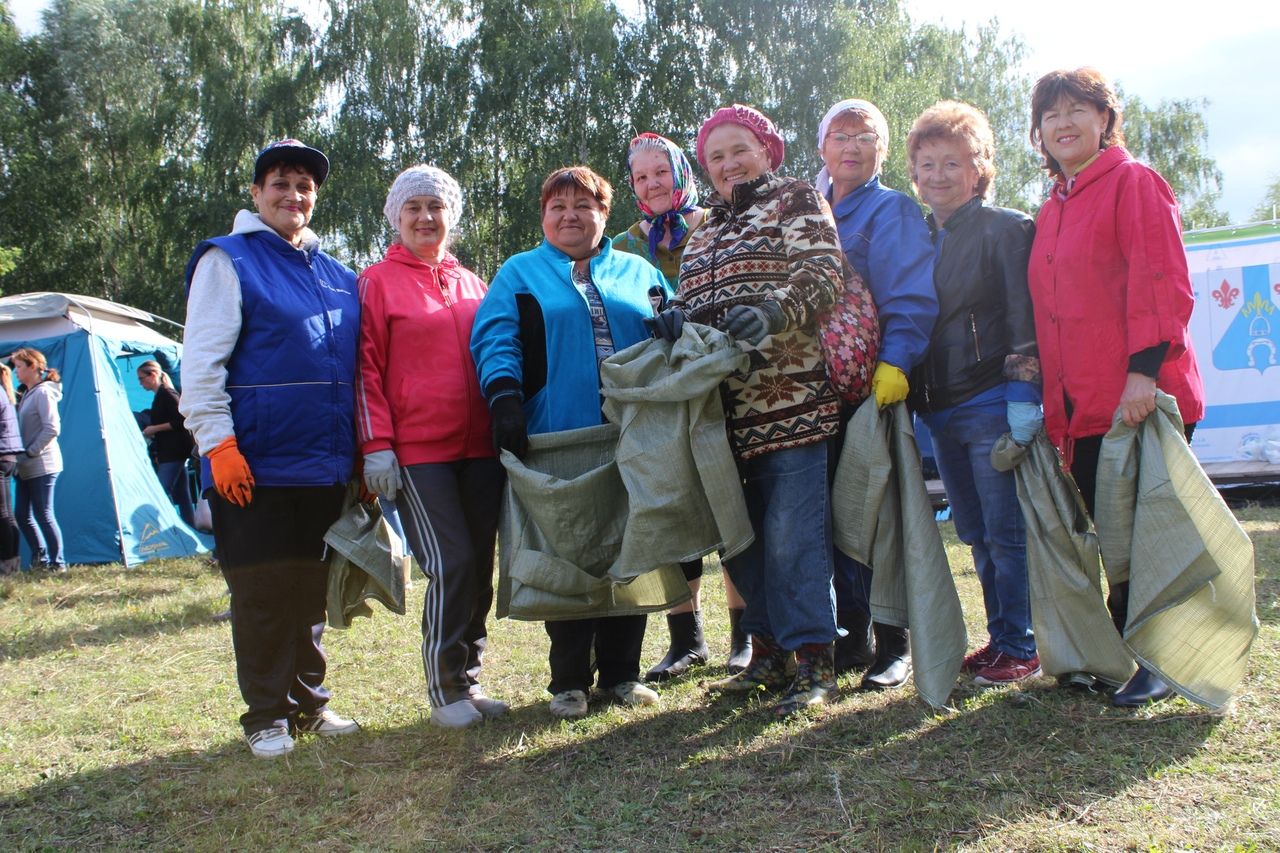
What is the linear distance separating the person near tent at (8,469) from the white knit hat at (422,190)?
5.83 metres

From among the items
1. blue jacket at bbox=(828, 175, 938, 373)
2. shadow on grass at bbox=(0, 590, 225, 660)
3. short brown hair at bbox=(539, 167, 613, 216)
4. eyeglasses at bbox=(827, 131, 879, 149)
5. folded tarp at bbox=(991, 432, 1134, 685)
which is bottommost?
shadow on grass at bbox=(0, 590, 225, 660)

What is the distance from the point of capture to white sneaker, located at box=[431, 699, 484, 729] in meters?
3.12

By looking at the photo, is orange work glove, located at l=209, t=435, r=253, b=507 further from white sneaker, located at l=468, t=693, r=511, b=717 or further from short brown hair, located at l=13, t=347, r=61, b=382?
short brown hair, located at l=13, t=347, r=61, b=382

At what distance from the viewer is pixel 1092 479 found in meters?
2.93

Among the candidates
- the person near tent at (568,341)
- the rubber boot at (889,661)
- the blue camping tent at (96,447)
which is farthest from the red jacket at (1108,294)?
the blue camping tent at (96,447)

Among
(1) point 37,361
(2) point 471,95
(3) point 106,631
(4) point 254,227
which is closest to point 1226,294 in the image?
(4) point 254,227

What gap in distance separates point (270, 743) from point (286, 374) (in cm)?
113

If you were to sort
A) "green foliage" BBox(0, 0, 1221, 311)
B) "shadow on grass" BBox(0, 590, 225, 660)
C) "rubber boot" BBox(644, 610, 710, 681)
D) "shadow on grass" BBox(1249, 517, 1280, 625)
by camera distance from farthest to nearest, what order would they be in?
1. "green foliage" BBox(0, 0, 1221, 311)
2. "shadow on grass" BBox(0, 590, 225, 660)
3. "shadow on grass" BBox(1249, 517, 1280, 625)
4. "rubber boot" BBox(644, 610, 710, 681)

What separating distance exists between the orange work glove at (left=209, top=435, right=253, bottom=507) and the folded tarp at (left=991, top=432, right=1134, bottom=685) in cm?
224

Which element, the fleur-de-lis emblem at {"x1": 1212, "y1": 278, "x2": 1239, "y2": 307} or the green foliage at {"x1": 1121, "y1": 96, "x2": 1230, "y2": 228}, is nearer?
the fleur-de-lis emblem at {"x1": 1212, "y1": 278, "x2": 1239, "y2": 307}

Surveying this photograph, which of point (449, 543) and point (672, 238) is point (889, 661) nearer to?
point (449, 543)

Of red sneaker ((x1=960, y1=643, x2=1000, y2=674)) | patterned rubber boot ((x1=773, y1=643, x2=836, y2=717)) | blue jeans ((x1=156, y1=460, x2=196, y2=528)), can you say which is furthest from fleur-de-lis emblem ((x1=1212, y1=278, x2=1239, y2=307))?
blue jeans ((x1=156, y1=460, x2=196, y2=528))

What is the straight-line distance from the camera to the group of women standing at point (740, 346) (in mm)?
2850

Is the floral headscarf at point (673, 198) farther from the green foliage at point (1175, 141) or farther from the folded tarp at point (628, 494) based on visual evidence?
the green foliage at point (1175, 141)
